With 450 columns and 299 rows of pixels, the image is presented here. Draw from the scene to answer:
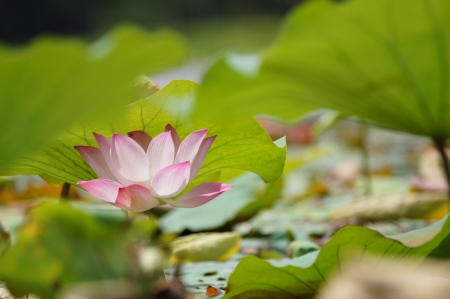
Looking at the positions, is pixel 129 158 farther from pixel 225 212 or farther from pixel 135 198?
pixel 225 212

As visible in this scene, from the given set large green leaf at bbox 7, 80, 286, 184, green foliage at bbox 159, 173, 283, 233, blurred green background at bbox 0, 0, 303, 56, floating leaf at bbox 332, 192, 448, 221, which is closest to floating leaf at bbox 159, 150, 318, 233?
green foliage at bbox 159, 173, 283, 233

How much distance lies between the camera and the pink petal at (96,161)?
40 cm

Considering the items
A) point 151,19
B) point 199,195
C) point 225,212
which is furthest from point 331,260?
point 151,19

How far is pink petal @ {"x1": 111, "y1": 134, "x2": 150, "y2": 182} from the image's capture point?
0.38 metres

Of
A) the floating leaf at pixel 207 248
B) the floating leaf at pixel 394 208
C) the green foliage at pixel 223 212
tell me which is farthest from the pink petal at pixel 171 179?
the floating leaf at pixel 394 208

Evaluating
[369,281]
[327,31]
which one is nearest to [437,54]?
[327,31]

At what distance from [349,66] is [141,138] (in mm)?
148

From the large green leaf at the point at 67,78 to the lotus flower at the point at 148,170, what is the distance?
0.08m

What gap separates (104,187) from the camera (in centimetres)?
38

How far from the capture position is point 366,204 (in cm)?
89

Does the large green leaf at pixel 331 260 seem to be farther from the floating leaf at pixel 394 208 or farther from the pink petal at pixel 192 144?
the floating leaf at pixel 394 208

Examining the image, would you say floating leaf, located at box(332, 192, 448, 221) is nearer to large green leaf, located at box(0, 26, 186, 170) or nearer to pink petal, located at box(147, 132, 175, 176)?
pink petal, located at box(147, 132, 175, 176)

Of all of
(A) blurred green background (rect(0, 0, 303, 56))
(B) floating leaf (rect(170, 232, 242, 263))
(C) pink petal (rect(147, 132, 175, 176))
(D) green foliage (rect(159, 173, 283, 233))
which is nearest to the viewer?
(C) pink petal (rect(147, 132, 175, 176))

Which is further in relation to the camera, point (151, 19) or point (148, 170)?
point (151, 19)
